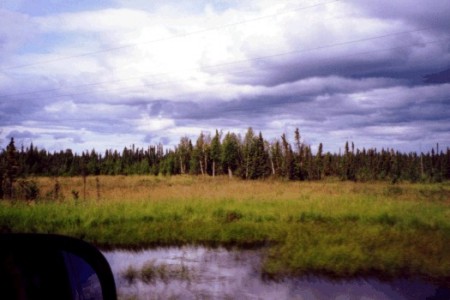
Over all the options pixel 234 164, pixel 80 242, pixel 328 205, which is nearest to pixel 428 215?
pixel 328 205

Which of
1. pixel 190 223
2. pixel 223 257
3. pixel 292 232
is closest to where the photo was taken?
pixel 223 257

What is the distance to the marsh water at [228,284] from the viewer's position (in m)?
7.87

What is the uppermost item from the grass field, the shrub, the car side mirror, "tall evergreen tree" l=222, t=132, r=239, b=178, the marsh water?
"tall evergreen tree" l=222, t=132, r=239, b=178

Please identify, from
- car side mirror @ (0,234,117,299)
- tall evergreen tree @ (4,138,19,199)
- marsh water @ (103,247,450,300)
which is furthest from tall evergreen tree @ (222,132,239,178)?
car side mirror @ (0,234,117,299)

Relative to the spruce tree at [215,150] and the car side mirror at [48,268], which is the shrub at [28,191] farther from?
the spruce tree at [215,150]

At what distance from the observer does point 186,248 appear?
12211 mm

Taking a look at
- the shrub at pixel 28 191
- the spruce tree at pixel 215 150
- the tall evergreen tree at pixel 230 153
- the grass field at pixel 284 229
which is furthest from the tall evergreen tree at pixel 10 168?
the spruce tree at pixel 215 150

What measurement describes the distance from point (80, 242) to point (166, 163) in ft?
283

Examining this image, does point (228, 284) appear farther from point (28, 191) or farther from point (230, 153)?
point (230, 153)

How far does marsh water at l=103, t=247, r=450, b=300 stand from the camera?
7.87m

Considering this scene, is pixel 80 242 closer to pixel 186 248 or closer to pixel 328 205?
pixel 186 248

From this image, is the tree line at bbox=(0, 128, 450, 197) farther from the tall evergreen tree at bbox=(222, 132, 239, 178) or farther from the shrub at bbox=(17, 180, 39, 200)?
the shrub at bbox=(17, 180, 39, 200)

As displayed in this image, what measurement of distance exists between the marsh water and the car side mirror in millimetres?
5860

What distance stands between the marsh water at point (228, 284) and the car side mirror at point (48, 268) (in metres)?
5.86
